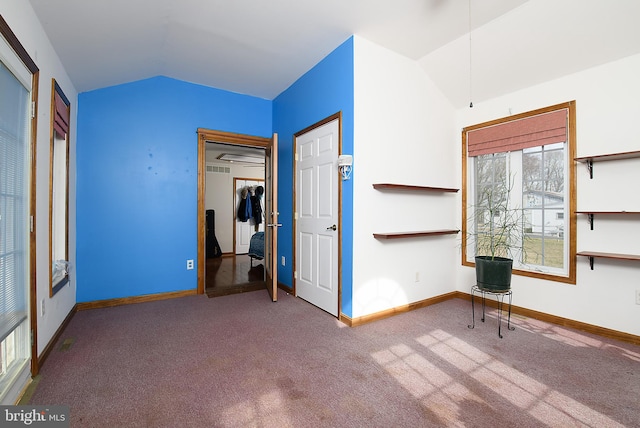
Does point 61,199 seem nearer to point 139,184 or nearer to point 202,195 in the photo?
point 139,184

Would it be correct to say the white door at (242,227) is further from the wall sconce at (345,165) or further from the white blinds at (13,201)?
the white blinds at (13,201)

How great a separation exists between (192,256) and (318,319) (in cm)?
191

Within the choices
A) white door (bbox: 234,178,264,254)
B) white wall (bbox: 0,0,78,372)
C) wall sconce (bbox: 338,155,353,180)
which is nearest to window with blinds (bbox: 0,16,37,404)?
white wall (bbox: 0,0,78,372)

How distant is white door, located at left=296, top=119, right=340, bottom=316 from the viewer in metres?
2.98

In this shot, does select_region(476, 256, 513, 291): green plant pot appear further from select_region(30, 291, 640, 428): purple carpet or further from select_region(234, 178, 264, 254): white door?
select_region(234, 178, 264, 254): white door

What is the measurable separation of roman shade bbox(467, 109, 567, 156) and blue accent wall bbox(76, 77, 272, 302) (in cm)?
327

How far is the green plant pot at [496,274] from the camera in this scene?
101 inches

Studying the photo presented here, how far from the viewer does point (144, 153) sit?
3432mm

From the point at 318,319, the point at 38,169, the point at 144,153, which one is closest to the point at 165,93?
the point at 144,153

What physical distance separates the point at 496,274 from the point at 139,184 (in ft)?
12.9

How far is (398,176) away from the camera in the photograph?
3.03 meters

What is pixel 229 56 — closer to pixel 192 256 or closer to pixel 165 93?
pixel 165 93

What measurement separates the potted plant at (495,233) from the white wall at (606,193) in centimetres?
52

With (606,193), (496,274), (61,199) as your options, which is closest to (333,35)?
(496,274)
